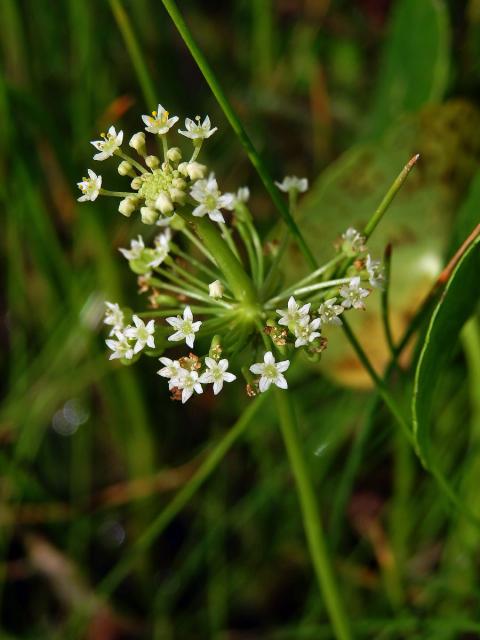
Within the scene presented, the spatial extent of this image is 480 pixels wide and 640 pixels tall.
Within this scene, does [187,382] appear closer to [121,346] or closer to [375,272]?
[121,346]

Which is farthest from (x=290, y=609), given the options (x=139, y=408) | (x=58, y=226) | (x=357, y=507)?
(x=58, y=226)

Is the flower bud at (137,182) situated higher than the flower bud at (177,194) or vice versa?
the flower bud at (137,182)

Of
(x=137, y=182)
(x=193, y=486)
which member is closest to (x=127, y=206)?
(x=137, y=182)

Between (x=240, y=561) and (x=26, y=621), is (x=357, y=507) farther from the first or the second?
(x=26, y=621)

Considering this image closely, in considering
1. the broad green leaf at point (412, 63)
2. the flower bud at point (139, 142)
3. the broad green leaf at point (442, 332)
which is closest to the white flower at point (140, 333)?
the flower bud at point (139, 142)

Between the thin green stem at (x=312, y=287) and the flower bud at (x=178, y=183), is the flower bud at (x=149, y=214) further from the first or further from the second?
the thin green stem at (x=312, y=287)
